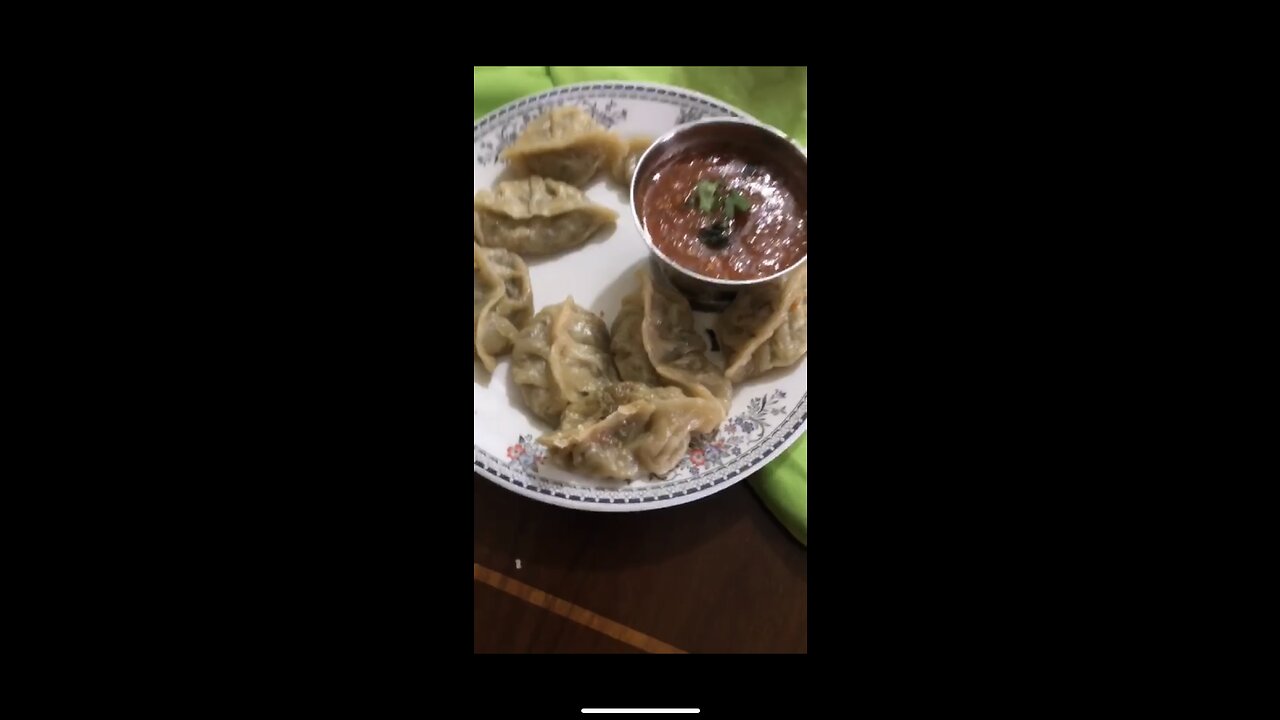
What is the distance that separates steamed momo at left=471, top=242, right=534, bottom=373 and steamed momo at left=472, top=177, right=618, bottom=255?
0.23 feet

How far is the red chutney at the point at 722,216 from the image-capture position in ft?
9.90

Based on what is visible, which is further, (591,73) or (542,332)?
(591,73)

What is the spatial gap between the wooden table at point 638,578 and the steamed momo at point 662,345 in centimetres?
46

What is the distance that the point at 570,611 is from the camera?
2678 mm

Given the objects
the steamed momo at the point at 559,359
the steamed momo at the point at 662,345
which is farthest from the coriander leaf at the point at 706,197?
the steamed momo at the point at 559,359

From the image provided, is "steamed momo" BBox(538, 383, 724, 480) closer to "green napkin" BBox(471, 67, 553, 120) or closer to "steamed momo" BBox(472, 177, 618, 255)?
"steamed momo" BBox(472, 177, 618, 255)

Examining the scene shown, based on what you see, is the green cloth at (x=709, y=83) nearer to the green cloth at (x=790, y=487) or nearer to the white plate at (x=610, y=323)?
the white plate at (x=610, y=323)

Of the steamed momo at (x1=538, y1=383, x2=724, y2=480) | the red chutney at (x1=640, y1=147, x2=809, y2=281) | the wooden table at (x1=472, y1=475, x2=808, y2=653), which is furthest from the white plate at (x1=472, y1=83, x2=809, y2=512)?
the red chutney at (x1=640, y1=147, x2=809, y2=281)

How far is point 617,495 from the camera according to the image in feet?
8.85

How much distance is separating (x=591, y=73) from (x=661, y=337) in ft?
5.05

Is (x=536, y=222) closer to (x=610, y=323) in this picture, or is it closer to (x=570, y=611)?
(x=610, y=323)

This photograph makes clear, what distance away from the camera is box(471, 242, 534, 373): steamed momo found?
10.1 feet

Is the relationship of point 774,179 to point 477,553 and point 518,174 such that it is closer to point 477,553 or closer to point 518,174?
point 518,174

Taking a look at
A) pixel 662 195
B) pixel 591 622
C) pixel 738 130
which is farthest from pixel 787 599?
pixel 738 130
